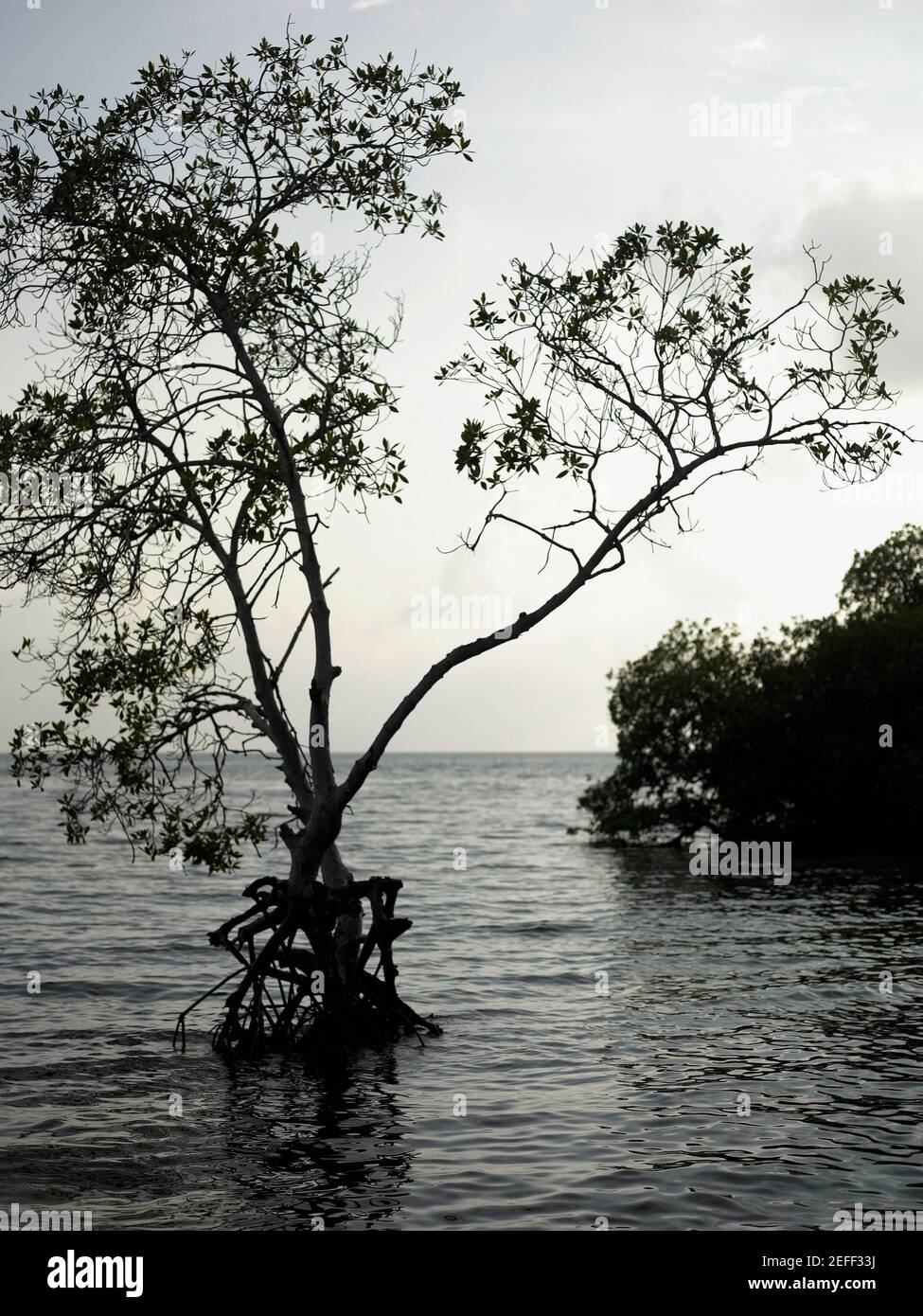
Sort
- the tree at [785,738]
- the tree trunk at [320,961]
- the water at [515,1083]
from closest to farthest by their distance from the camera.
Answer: the water at [515,1083] < the tree trunk at [320,961] < the tree at [785,738]

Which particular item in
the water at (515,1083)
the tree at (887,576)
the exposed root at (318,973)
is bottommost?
the water at (515,1083)

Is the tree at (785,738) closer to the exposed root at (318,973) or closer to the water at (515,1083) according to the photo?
the water at (515,1083)

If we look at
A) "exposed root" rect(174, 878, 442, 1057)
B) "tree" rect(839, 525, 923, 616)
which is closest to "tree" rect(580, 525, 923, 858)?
"tree" rect(839, 525, 923, 616)

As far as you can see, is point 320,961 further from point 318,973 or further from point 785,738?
point 785,738

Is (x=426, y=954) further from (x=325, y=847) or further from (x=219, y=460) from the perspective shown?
(x=219, y=460)

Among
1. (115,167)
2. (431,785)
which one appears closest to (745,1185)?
(115,167)

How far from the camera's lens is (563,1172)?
1372 centimetres

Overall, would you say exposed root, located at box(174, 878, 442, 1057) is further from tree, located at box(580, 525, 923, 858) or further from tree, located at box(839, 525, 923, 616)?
tree, located at box(839, 525, 923, 616)

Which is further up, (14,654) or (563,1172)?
(14,654)

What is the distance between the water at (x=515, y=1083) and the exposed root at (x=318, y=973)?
50cm

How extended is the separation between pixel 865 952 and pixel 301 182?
19816 millimetres

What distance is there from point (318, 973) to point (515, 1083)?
3.21 m

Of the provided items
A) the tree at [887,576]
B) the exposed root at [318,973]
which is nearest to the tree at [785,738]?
the tree at [887,576]

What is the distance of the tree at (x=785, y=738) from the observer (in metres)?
49.7
